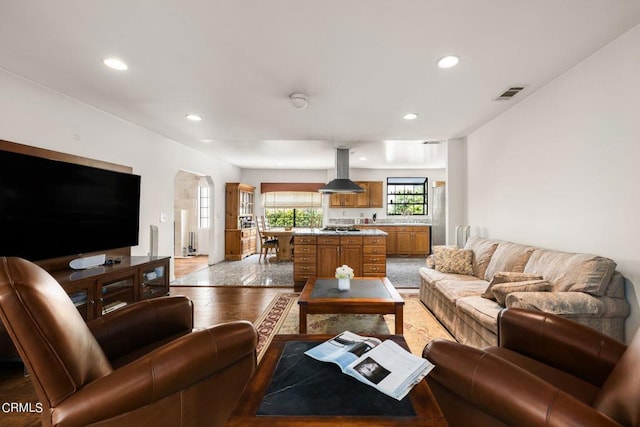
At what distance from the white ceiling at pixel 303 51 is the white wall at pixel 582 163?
0.19 metres

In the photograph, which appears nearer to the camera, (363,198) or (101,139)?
(101,139)

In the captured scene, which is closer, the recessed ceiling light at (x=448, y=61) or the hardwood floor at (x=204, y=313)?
the hardwood floor at (x=204, y=313)

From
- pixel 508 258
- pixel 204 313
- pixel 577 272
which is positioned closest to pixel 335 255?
pixel 204 313

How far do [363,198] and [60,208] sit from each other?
22.1 ft

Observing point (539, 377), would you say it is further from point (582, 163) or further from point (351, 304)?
point (582, 163)

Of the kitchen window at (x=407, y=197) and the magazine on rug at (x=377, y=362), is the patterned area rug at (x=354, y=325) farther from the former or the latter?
the kitchen window at (x=407, y=197)

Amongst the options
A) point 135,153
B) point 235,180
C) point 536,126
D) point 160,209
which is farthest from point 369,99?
point 235,180

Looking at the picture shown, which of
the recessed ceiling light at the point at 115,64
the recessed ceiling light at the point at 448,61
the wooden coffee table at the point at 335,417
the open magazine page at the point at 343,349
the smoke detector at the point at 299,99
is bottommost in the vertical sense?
the wooden coffee table at the point at 335,417

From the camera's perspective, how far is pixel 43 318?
93cm

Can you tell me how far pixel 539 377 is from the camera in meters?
1.29

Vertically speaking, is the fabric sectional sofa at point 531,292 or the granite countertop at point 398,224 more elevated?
the granite countertop at point 398,224

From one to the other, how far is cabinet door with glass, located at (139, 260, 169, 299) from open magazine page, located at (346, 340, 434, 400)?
2.72 meters

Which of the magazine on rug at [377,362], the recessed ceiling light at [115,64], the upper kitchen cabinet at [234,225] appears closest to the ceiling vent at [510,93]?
the magazine on rug at [377,362]

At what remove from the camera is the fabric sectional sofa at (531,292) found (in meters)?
1.94
